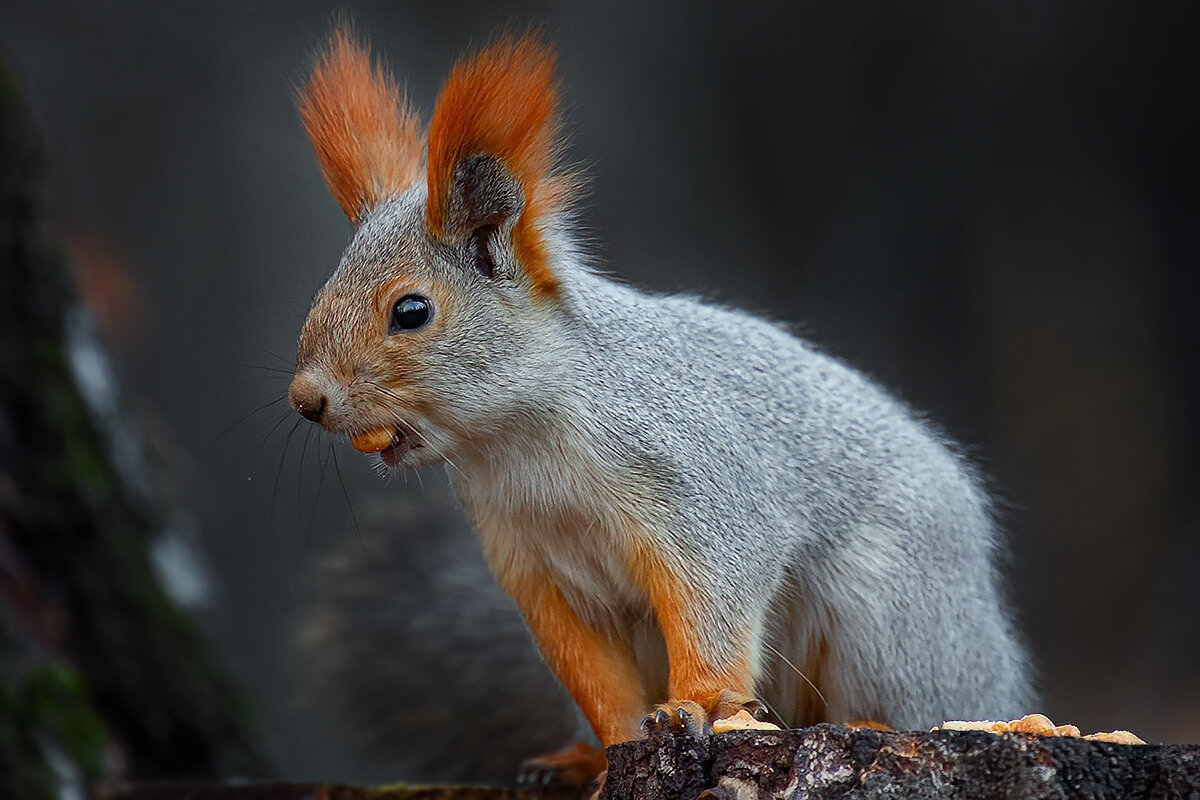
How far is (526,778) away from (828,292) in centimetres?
114

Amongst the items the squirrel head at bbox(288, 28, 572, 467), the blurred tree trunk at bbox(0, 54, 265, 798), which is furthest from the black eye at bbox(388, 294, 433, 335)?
the blurred tree trunk at bbox(0, 54, 265, 798)

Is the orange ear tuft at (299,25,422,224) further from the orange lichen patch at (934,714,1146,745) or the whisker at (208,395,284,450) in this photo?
the orange lichen patch at (934,714,1146,745)

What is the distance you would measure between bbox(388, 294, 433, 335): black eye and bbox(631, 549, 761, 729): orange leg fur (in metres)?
0.31

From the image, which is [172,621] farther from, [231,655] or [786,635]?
[786,635]

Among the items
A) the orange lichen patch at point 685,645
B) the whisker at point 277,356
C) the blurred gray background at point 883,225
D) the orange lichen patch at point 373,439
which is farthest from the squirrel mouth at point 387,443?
the blurred gray background at point 883,225

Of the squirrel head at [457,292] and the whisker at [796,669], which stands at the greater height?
the squirrel head at [457,292]

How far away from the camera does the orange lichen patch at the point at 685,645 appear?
1240 millimetres

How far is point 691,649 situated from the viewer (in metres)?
1.25

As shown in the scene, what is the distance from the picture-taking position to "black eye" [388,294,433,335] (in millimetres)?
1220

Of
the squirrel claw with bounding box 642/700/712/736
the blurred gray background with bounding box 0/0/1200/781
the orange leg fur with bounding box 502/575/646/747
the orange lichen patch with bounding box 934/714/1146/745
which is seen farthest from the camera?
the blurred gray background with bounding box 0/0/1200/781

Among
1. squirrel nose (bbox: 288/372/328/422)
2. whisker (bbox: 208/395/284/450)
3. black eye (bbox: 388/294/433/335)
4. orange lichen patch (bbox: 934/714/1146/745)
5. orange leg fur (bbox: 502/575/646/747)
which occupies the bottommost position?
orange leg fur (bbox: 502/575/646/747)

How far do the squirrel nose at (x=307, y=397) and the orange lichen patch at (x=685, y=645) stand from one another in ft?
1.12

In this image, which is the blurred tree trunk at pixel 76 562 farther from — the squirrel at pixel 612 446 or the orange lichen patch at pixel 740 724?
the orange lichen patch at pixel 740 724

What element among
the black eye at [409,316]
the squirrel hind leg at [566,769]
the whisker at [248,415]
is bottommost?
the squirrel hind leg at [566,769]
